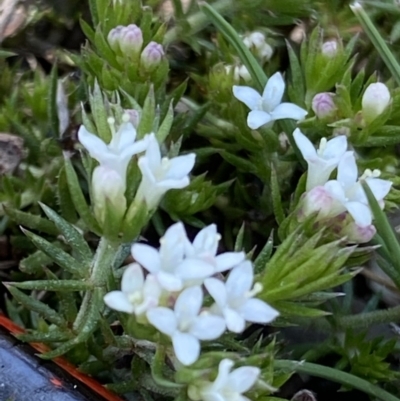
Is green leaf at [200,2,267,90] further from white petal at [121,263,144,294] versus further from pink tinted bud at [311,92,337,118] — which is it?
white petal at [121,263,144,294]

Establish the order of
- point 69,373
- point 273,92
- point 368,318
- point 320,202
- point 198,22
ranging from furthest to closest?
1. point 198,22
2. point 368,318
3. point 273,92
4. point 69,373
5. point 320,202

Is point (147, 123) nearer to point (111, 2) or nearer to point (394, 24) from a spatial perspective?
point (111, 2)

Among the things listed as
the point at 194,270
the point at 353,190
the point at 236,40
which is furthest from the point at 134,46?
the point at 194,270

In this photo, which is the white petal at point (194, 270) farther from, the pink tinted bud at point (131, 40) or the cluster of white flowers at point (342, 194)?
the pink tinted bud at point (131, 40)

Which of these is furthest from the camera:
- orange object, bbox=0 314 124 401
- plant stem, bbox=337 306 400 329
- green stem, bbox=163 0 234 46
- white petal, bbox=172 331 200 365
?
green stem, bbox=163 0 234 46

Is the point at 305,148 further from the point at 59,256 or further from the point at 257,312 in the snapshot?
the point at 59,256

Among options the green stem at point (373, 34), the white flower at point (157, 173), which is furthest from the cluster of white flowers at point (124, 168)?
the green stem at point (373, 34)

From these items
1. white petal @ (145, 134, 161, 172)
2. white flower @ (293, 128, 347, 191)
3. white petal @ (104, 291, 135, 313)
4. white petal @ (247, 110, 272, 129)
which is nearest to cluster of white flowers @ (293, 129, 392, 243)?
white flower @ (293, 128, 347, 191)
